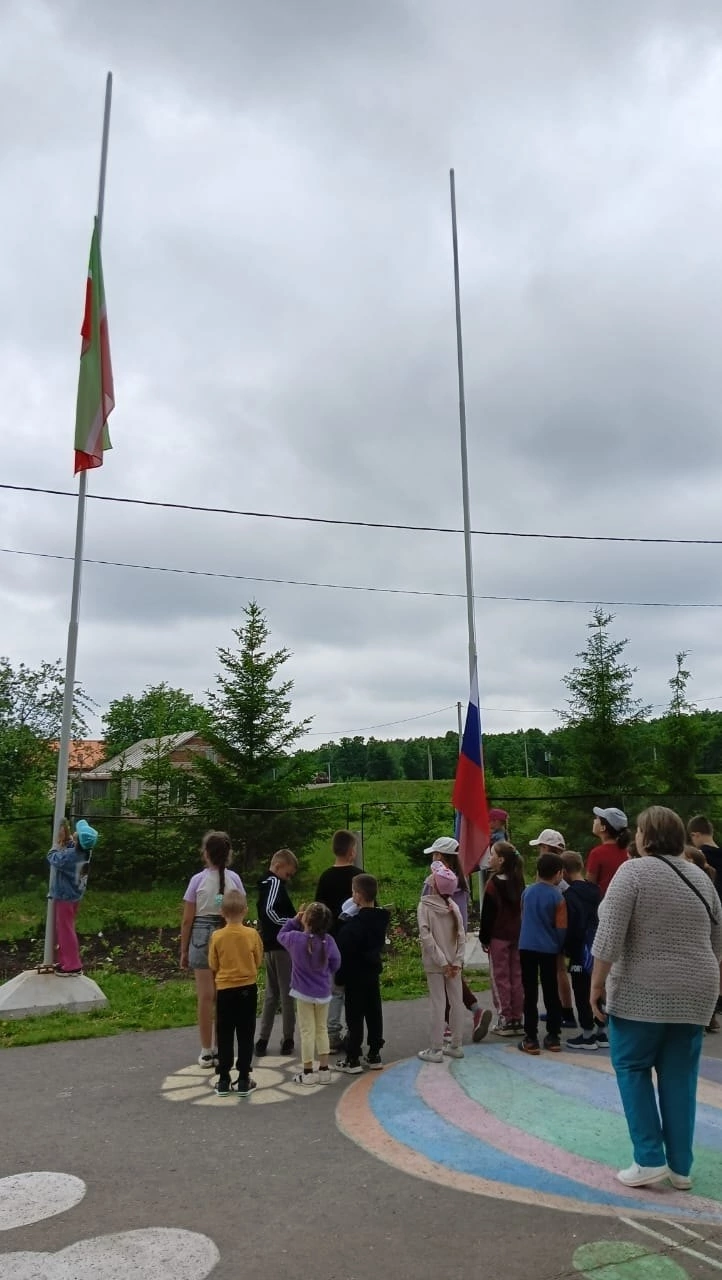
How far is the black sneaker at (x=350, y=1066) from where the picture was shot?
684 cm

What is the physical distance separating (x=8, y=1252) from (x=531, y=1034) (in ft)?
14.6

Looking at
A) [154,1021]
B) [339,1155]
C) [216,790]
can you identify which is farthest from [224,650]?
[339,1155]

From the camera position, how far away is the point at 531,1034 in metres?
7.30

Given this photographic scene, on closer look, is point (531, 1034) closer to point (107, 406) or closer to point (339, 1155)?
point (339, 1155)

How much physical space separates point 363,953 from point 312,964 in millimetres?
411

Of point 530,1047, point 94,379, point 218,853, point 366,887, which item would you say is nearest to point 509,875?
point 530,1047

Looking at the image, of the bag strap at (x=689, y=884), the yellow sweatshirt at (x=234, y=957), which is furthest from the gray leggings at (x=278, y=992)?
the bag strap at (x=689, y=884)

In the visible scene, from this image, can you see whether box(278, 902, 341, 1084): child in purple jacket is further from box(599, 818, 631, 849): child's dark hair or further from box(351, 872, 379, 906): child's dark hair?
box(599, 818, 631, 849): child's dark hair

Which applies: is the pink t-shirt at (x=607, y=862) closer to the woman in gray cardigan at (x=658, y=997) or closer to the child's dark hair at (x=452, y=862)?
the child's dark hair at (x=452, y=862)

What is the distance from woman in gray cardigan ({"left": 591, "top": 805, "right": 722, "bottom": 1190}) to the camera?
14.6 feet

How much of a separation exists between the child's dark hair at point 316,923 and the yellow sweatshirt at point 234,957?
47 centimetres

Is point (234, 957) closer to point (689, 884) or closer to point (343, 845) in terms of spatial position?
point (343, 845)

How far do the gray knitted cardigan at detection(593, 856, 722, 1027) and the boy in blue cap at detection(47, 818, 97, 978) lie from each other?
614cm

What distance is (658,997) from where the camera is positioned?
14.6 feet
